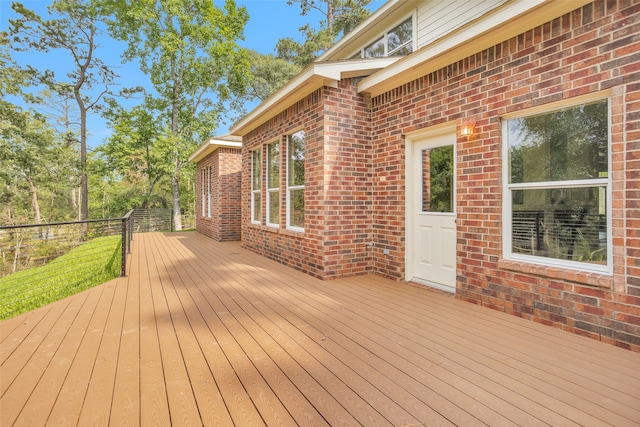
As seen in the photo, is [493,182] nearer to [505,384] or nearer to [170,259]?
[505,384]

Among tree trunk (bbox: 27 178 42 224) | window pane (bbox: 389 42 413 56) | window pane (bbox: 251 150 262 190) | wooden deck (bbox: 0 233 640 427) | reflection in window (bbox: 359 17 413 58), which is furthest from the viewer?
tree trunk (bbox: 27 178 42 224)

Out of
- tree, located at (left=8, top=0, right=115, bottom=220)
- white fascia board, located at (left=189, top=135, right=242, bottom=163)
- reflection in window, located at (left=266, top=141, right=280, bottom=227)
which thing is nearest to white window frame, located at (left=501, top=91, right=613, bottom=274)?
reflection in window, located at (left=266, top=141, right=280, bottom=227)

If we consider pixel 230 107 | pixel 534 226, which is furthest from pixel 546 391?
pixel 230 107

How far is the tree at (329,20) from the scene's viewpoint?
15961 mm

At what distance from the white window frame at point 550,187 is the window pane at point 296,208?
3.20 meters

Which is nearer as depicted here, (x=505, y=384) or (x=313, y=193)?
(x=505, y=384)

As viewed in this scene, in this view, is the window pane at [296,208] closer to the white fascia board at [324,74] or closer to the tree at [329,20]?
the white fascia board at [324,74]

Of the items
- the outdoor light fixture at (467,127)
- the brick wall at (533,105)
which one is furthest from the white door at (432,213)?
the outdoor light fixture at (467,127)

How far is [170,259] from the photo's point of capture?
6.86m

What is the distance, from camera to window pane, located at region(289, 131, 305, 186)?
5.74 metres

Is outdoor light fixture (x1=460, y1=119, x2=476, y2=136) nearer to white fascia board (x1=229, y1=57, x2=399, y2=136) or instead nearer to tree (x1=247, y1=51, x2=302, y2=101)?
white fascia board (x1=229, y1=57, x2=399, y2=136)

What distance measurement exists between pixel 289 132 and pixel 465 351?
4.71 meters

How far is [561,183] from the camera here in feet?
10.1

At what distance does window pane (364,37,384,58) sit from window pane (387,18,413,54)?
239mm
